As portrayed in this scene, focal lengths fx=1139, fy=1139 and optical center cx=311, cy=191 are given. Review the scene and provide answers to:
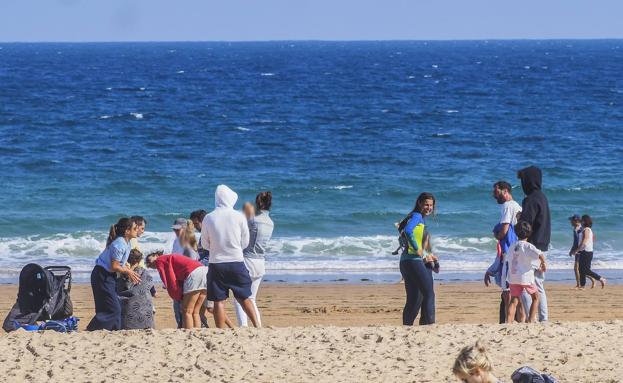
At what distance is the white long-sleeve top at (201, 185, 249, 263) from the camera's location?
31.4 feet

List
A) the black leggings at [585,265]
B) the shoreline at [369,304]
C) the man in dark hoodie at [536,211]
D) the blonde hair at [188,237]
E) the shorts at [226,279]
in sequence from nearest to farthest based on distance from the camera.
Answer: the shorts at [226,279], the man in dark hoodie at [536,211], the blonde hair at [188,237], the shoreline at [369,304], the black leggings at [585,265]

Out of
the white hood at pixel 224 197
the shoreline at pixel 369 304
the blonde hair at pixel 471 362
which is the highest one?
the white hood at pixel 224 197

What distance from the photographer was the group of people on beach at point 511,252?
978 cm

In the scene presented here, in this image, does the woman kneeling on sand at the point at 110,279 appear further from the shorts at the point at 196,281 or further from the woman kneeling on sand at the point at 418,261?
the woman kneeling on sand at the point at 418,261

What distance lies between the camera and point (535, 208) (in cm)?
991

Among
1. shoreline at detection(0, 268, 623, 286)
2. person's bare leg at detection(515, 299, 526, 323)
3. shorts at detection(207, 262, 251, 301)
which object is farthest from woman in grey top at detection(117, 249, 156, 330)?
shoreline at detection(0, 268, 623, 286)

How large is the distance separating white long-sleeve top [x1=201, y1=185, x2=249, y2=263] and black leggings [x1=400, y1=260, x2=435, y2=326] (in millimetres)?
1449

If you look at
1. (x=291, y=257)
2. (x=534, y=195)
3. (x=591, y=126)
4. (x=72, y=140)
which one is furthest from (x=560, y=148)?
(x=534, y=195)

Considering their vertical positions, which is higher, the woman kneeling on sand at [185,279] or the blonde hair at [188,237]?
the blonde hair at [188,237]

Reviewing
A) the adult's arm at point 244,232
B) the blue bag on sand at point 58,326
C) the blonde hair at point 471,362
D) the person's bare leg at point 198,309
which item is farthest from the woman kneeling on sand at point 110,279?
the blonde hair at point 471,362

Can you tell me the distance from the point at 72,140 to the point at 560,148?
16218 mm

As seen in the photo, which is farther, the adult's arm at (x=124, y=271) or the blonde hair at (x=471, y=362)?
the adult's arm at (x=124, y=271)

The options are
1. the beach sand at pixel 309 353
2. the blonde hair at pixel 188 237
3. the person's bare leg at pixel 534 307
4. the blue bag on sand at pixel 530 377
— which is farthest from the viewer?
the blonde hair at pixel 188 237

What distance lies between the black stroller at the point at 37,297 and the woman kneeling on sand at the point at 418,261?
10.2 feet
